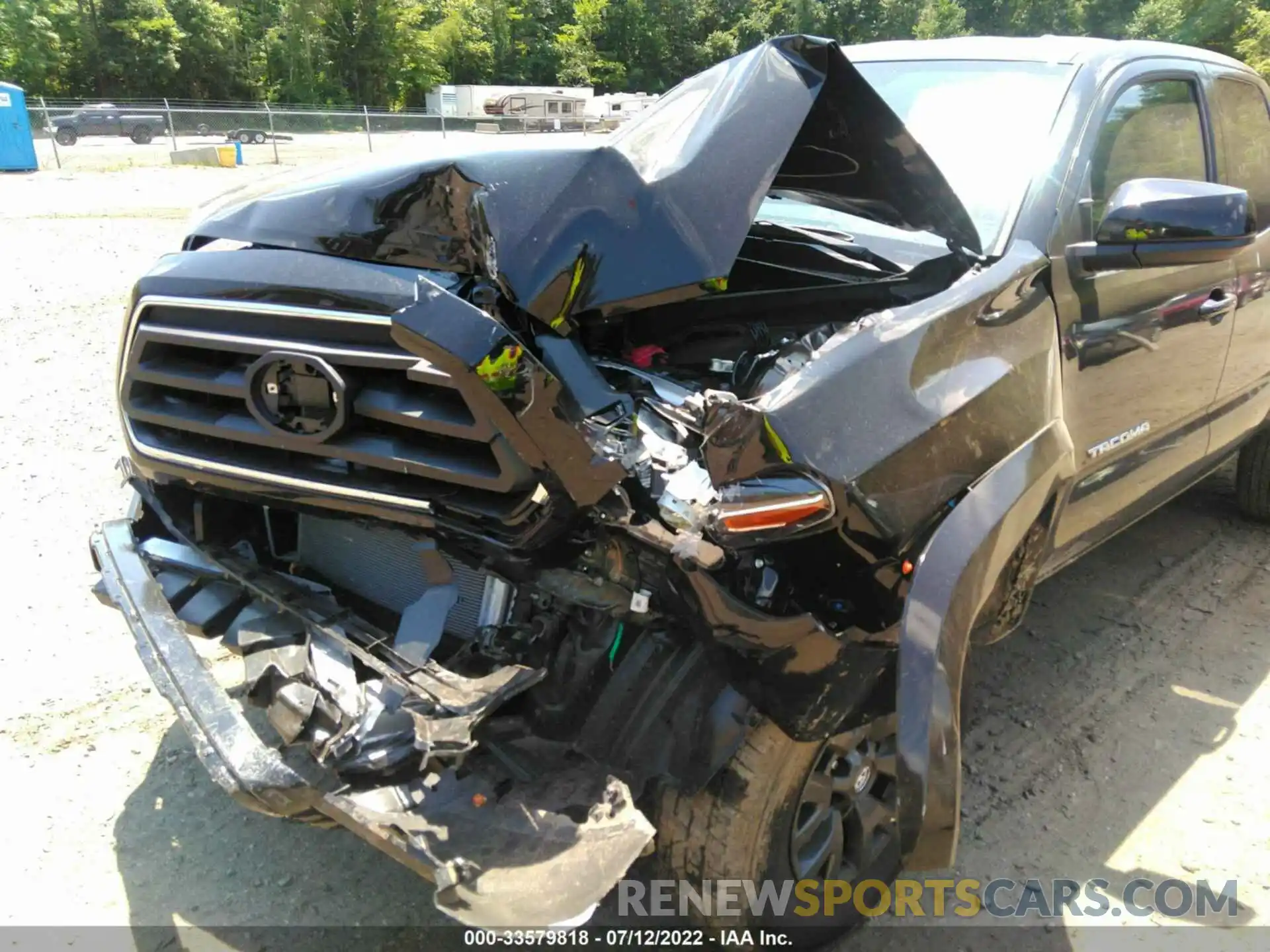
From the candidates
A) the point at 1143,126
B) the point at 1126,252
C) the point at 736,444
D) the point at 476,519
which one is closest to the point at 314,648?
the point at 476,519

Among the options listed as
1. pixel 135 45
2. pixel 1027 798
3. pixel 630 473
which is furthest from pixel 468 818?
pixel 135 45

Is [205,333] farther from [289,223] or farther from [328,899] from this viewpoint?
[328,899]

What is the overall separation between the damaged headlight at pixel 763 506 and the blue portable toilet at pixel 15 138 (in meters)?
24.6

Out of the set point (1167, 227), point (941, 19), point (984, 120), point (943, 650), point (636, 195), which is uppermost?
point (941, 19)

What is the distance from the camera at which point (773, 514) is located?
1896 millimetres

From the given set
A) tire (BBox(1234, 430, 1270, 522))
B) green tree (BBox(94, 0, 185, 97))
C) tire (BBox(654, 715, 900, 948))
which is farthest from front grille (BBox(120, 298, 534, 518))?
green tree (BBox(94, 0, 185, 97))

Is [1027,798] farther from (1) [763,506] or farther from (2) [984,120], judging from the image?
(2) [984,120]

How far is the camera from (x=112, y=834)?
278 centimetres

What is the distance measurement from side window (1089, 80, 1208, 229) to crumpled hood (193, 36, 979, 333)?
0.78 m

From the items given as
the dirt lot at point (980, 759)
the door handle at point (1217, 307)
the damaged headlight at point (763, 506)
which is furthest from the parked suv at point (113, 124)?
the damaged headlight at point (763, 506)

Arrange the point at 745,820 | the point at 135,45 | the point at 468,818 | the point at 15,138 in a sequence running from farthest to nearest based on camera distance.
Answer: the point at 135,45
the point at 15,138
the point at 745,820
the point at 468,818

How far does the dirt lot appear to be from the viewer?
8.48ft

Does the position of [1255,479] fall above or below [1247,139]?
below

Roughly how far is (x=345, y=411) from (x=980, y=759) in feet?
7.65
